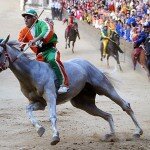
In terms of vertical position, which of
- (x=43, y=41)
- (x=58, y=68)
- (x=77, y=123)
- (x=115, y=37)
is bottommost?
(x=115, y=37)

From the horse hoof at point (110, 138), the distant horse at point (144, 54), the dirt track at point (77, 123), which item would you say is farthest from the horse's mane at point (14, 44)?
the distant horse at point (144, 54)

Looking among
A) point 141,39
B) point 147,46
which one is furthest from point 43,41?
point 141,39

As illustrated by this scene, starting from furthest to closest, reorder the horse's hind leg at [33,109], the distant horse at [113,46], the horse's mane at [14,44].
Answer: the distant horse at [113,46], the horse's mane at [14,44], the horse's hind leg at [33,109]

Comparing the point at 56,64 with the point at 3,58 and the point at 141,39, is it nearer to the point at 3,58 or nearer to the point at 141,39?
the point at 3,58

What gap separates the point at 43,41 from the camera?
32.4ft

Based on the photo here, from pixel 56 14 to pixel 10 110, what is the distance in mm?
30387

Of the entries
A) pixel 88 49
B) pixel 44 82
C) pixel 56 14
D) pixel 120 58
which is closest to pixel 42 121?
pixel 44 82

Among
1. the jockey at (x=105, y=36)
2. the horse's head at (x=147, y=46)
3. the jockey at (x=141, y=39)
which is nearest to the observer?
the jockey at (x=141, y=39)

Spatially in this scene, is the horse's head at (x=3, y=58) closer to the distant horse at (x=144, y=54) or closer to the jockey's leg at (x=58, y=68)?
the jockey's leg at (x=58, y=68)

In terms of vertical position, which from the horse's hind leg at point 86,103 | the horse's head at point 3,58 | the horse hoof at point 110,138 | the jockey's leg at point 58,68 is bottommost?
the horse hoof at point 110,138

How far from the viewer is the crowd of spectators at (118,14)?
26005mm

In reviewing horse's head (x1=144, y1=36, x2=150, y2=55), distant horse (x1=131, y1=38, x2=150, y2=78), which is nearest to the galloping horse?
horse's head (x1=144, y1=36, x2=150, y2=55)

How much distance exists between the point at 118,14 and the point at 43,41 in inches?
829

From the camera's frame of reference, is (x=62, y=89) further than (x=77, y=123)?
No
